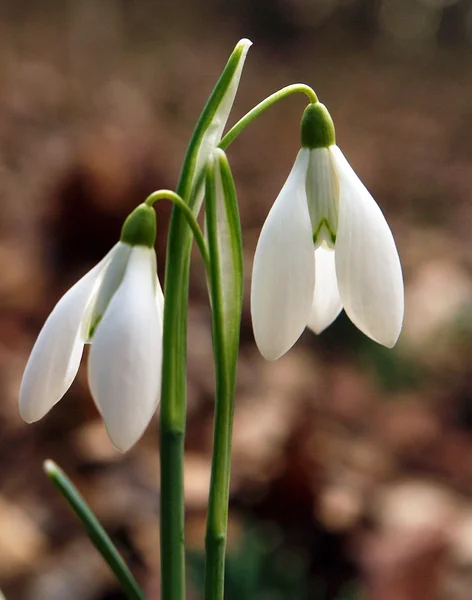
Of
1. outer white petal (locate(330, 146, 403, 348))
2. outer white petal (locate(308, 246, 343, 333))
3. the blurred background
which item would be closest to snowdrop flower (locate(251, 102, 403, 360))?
outer white petal (locate(330, 146, 403, 348))

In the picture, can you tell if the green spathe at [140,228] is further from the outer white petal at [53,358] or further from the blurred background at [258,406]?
the blurred background at [258,406]

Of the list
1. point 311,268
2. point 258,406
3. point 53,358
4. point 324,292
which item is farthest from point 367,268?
point 258,406

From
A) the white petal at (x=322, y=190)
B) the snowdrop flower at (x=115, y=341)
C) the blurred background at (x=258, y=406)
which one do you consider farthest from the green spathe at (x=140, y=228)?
the blurred background at (x=258, y=406)

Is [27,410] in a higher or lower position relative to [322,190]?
lower

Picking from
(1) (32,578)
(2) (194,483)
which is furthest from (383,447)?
(1) (32,578)

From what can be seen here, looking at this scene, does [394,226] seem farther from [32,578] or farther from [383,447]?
[32,578]

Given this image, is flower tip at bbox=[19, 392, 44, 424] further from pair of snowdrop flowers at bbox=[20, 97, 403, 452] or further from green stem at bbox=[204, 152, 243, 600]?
green stem at bbox=[204, 152, 243, 600]

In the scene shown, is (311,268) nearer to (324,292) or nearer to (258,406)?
(324,292)
